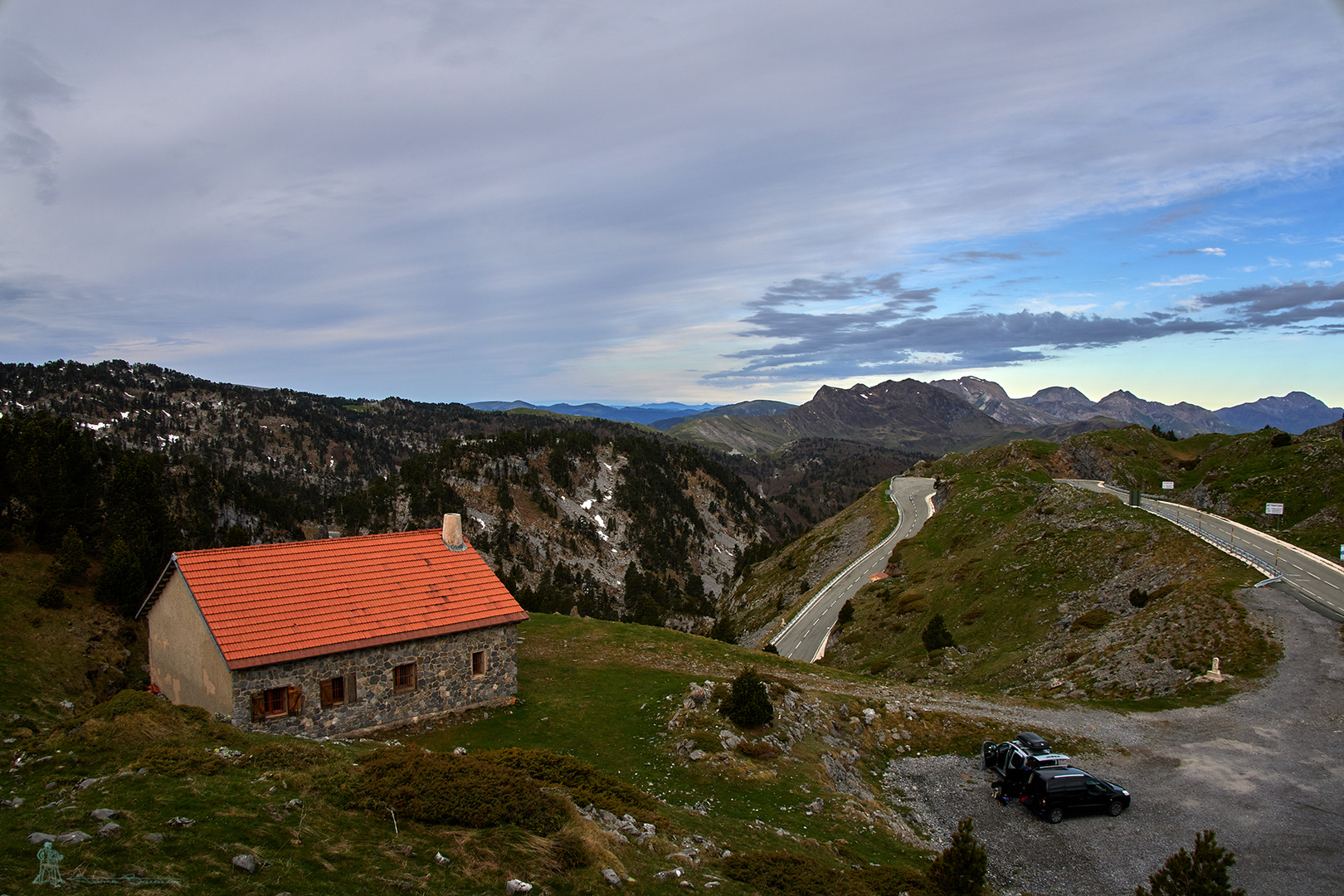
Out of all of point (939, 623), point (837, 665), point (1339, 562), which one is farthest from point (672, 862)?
point (1339, 562)

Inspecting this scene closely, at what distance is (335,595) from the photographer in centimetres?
2683

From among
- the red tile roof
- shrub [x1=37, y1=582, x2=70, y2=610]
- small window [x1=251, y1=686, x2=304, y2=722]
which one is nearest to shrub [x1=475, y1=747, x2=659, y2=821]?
the red tile roof

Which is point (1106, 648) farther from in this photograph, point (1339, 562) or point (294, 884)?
point (294, 884)

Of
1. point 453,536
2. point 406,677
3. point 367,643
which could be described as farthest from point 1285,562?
point 367,643

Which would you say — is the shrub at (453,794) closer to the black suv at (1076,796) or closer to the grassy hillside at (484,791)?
the grassy hillside at (484,791)

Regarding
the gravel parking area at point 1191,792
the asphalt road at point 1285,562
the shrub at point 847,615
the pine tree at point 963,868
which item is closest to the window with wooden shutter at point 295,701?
the pine tree at point 963,868

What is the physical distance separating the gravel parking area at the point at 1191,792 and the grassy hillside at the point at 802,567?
48990 millimetres

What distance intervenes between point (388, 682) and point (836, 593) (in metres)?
61.7

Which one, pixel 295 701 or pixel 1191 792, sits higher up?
pixel 295 701

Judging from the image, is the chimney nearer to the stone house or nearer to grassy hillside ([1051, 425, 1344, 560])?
the stone house

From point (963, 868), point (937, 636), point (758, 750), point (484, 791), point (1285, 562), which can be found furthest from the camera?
point (937, 636)

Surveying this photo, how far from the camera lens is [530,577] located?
158000mm

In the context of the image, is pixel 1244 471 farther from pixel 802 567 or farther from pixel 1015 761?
pixel 1015 761

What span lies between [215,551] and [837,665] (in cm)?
4410
